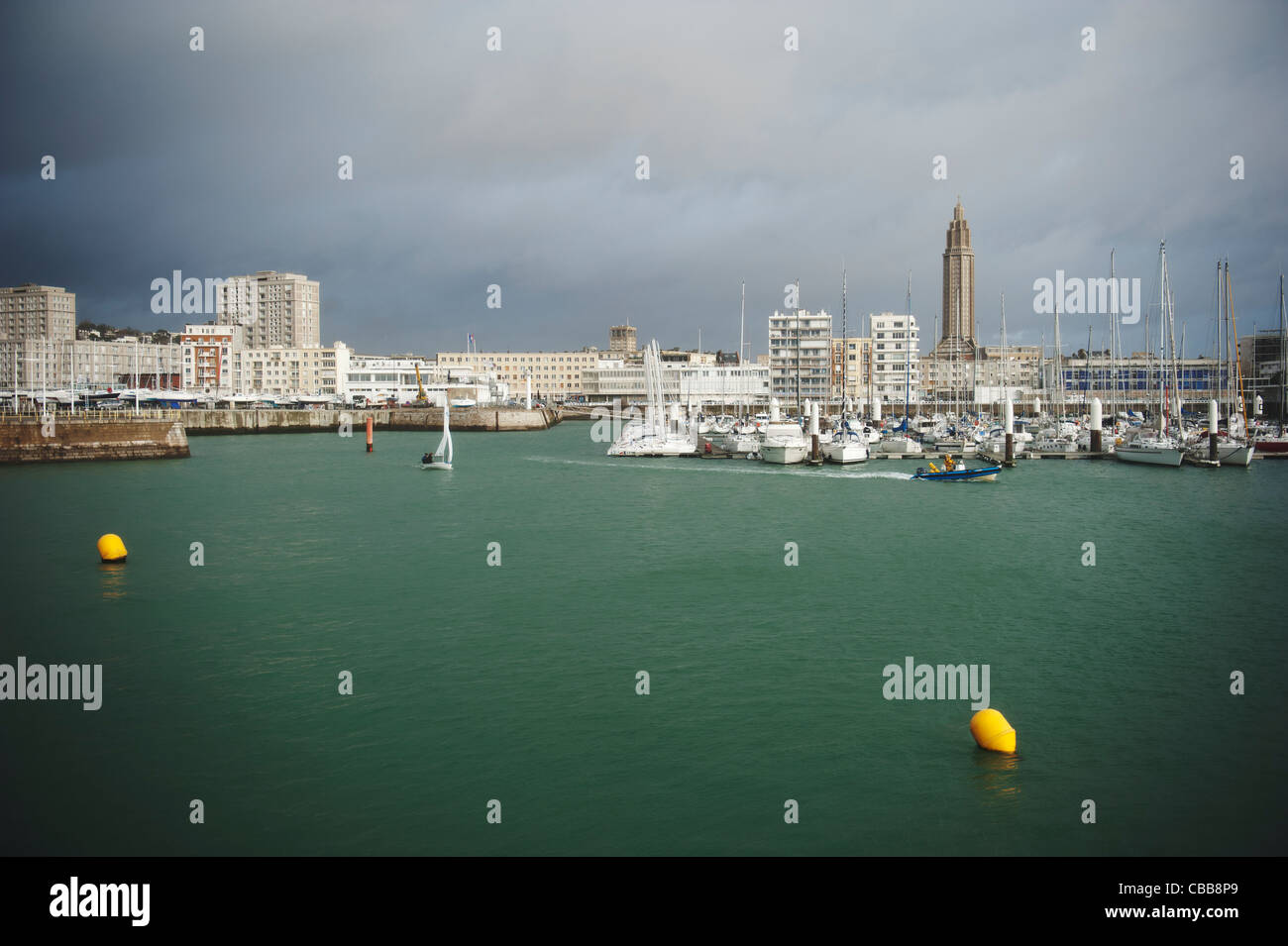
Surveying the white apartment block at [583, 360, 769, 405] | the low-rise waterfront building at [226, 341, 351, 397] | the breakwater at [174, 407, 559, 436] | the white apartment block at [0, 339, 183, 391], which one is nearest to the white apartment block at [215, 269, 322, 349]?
the white apartment block at [0, 339, 183, 391]

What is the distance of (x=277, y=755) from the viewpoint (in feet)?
36.1

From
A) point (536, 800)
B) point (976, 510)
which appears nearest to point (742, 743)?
point (536, 800)

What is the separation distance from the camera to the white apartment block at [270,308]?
7559 inches

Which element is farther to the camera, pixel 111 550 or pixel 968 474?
pixel 968 474

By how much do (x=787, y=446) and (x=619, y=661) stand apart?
1487 inches

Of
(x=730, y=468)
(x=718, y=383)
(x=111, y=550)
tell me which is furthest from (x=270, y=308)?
(x=111, y=550)

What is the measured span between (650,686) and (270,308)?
198m

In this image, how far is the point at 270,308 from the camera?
193 m

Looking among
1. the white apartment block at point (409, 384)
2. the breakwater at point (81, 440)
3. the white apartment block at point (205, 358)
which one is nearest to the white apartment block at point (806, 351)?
the white apartment block at point (409, 384)

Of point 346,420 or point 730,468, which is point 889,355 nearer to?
point 346,420

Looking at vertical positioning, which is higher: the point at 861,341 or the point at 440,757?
the point at 861,341

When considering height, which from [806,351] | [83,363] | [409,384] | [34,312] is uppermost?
[34,312]
